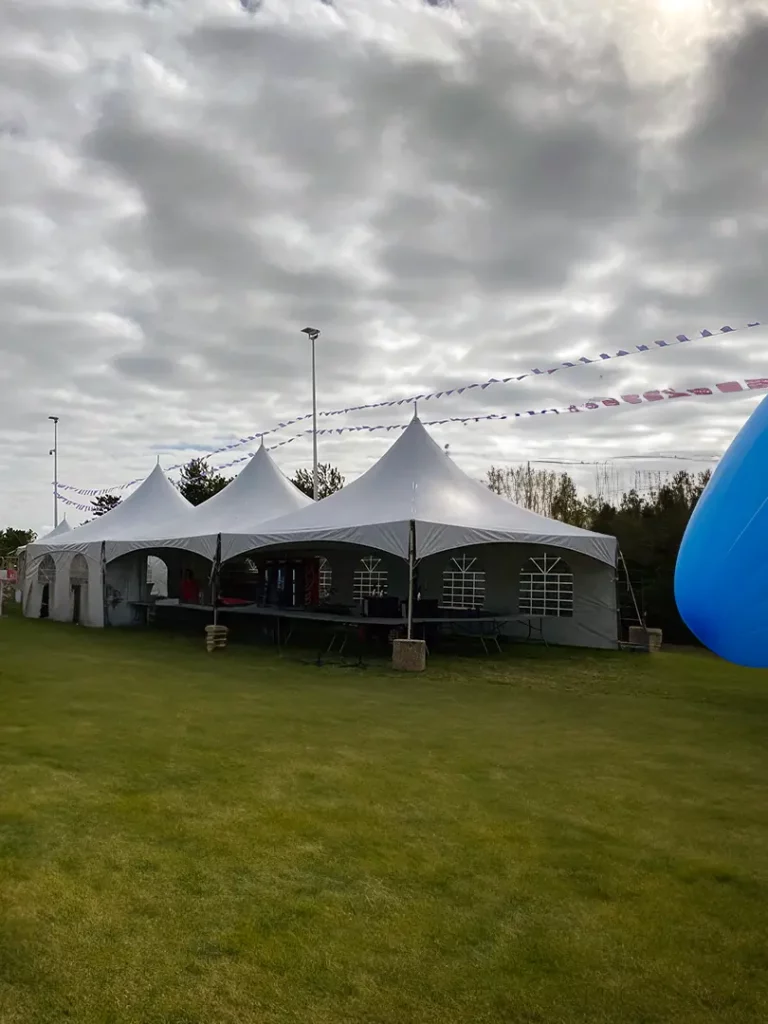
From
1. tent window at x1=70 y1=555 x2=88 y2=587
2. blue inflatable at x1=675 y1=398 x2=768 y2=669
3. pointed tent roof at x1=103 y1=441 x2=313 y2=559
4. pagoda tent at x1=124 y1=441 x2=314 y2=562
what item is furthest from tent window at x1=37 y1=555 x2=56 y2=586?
blue inflatable at x1=675 y1=398 x2=768 y2=669

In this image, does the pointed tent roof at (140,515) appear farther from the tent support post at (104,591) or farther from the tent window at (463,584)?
the tent window at (463,584)

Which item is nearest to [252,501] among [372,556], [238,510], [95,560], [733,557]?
[238,510]

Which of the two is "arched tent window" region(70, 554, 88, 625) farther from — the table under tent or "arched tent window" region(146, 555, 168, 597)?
"arched tent window" region(146, 555, 168, 597)

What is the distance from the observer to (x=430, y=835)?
3916mm

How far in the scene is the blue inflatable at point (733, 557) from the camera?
5.28 feet

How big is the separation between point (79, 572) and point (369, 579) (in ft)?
20.1

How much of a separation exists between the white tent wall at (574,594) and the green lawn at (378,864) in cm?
527

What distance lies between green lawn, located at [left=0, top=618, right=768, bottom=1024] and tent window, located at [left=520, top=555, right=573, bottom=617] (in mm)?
5729

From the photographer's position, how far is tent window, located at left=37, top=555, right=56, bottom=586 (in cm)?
1738

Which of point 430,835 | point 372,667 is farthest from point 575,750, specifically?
point 372,667

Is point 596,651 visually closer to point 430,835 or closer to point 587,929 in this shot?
point 430,835

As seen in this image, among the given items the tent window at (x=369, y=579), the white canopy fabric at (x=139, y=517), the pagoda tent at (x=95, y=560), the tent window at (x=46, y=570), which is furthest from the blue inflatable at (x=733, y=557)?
the tent window at (x=46, y=570)

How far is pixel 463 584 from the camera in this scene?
1441cm

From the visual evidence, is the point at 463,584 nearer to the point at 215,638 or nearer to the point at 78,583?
the point at 215,638
